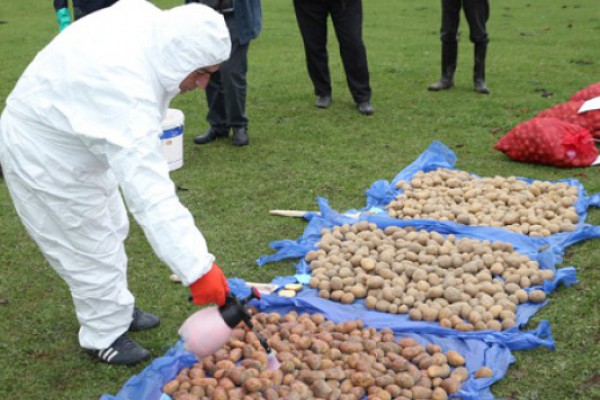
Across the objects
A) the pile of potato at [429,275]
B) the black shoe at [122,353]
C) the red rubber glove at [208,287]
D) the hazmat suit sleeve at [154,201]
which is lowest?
the pile of potato at [429,275]

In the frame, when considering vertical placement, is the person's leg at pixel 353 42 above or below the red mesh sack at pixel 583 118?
above

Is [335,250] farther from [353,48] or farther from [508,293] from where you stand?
[353,48]

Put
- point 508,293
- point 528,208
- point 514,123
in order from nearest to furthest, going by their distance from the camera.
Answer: point 508,293 → point 528,208 → point 514,123

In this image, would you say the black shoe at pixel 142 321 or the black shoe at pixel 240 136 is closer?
the black shoe at pixel 142 321

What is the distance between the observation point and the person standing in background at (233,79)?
5141mm

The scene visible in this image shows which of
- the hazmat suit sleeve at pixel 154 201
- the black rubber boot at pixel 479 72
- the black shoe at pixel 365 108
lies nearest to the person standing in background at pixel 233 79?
the black shoe at pixel 365 108

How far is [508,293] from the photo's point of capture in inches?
134

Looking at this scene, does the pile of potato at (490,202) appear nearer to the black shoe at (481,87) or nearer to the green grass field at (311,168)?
the green grass field at (311,168)

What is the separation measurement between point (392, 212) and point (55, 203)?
2231 millimetres

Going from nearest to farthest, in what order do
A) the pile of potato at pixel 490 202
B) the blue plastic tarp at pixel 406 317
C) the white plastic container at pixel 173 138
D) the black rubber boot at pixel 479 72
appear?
1. the blue plastic tarp at pixel 406 317
2. the pile of potato at pixel 490 202
3. the white plastic container at pixel 173 138
4. the black rubber boot at pixel 479 72

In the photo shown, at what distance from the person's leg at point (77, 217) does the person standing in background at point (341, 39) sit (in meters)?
3.64

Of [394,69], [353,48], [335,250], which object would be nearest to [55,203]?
[335,250]

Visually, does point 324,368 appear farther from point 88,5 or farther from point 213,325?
point 88,5

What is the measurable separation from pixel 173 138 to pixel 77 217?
2.32m
